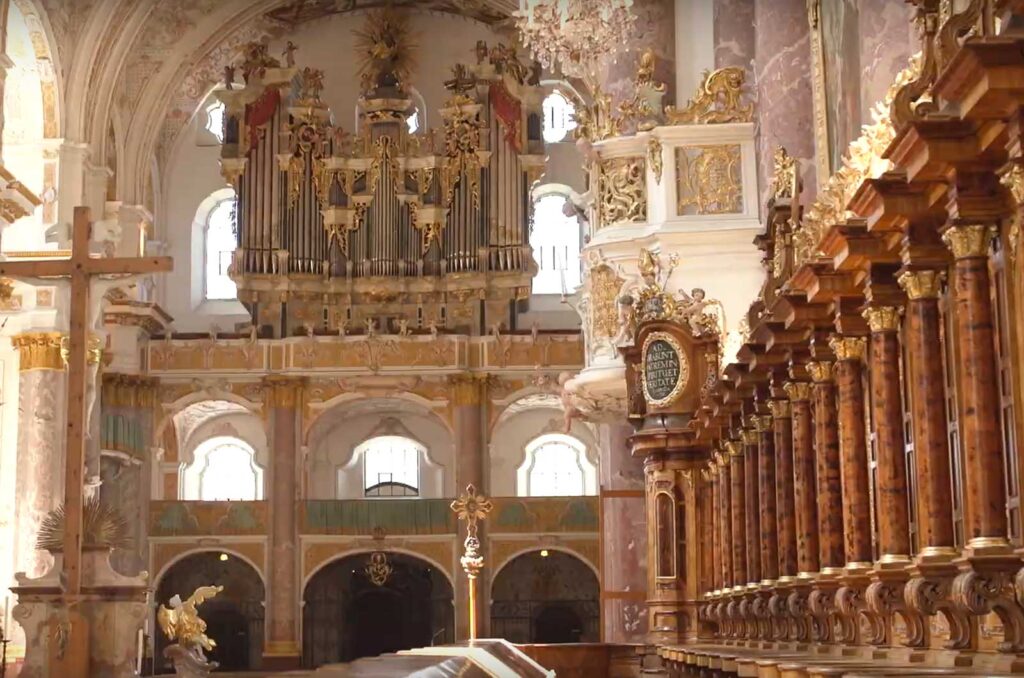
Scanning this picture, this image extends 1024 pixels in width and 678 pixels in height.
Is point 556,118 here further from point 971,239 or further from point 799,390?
point 971,239

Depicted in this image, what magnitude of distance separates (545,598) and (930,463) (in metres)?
28.6

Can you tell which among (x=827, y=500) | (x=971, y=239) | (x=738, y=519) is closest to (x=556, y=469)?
(x=738, y=519)

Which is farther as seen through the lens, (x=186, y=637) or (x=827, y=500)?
(x=186, y=637)

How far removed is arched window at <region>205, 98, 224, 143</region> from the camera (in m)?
39.1

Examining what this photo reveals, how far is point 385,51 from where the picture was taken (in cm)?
3734

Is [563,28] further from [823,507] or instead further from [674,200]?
[823,507]

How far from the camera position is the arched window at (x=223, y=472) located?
39.2m

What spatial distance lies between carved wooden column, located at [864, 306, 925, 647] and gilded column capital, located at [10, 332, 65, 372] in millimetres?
18720

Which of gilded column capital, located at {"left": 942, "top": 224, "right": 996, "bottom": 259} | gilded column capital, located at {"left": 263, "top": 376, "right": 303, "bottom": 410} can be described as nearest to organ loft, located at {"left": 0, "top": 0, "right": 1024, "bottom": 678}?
gilded column capital, located at {"left": 942, "top": 224, "right": 996, "bottom": 259}

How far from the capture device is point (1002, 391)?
25.4 ft

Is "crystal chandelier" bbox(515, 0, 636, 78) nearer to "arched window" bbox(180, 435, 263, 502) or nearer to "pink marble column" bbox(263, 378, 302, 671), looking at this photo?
"pink marble column" bbox(263, 378, 302, 671)

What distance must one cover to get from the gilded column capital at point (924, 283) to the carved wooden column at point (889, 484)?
850mm

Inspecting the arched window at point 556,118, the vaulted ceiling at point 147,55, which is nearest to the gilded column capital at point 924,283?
the vaulted ceiling at point 147,55

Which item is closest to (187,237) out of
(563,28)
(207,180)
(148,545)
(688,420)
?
(207,180)
